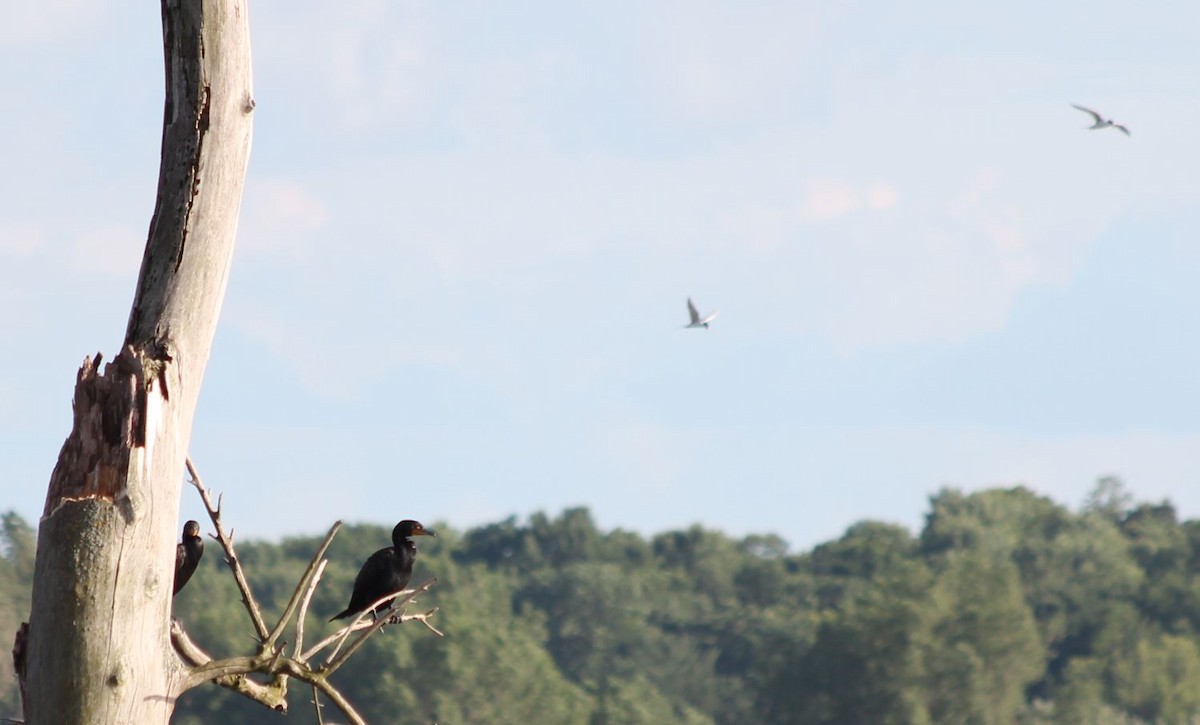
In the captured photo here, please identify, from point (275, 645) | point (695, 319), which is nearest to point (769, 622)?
point (695, 319)

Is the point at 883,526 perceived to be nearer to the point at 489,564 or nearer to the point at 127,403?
the point at 489,564

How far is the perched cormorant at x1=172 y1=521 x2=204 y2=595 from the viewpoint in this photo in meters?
9.63

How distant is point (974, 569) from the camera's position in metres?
70.3

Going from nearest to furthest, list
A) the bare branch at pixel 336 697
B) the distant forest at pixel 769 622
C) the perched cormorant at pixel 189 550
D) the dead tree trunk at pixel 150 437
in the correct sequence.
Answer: the dead tree trunk at pixel 150 437, the bare branch at pixel 336 697, the perched cormorant at pixel 189 550, the distant forest at pixel 769 622

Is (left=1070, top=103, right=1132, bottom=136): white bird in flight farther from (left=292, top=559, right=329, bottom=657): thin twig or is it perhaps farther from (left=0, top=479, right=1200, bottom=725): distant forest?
(left=0, top=479, right=1200, bottom=725): distant forest

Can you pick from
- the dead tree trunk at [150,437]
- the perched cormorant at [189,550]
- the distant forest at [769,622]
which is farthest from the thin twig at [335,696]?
the distant forest at [769,622]

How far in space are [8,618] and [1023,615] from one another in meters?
33.2

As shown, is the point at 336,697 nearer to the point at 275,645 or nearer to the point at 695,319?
the point at 275,645

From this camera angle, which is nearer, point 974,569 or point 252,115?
point 252,115

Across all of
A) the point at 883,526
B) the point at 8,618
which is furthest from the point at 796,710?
the point at 8,618

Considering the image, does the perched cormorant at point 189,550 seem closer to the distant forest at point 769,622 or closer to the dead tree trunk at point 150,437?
the dead tree trunk at point 150,437

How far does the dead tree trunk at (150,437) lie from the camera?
588 centimetres

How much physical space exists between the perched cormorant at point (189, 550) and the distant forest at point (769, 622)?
104 ft

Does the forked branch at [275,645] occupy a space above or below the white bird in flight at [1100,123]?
below
